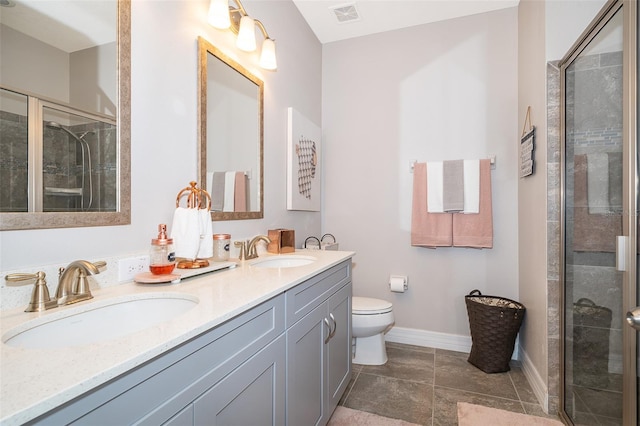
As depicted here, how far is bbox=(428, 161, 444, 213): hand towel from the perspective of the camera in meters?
2.62

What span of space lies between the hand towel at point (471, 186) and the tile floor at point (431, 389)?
114 centimetres

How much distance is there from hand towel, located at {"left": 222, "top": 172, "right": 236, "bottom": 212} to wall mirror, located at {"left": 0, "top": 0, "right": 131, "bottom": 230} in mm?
592

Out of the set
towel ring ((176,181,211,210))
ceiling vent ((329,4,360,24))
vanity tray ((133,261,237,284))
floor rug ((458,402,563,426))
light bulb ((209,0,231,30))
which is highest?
ceiling vent ((329,4,360,24))

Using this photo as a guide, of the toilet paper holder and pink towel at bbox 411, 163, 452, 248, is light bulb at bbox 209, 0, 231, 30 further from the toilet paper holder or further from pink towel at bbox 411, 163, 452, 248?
the toilet paper holder

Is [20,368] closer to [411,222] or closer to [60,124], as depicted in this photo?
[60,124]

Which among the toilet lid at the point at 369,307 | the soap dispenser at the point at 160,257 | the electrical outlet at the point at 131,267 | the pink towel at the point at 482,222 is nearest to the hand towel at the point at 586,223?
the pink towel at the point at 482,222

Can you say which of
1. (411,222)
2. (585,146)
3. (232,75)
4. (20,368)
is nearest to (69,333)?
(20,368)

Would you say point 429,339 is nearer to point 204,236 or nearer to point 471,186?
point 471,186

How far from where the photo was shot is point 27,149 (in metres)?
0.93

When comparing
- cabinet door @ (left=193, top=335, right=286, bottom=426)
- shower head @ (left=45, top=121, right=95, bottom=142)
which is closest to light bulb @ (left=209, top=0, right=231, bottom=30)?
shower head @ (left=45, top=121, right=95, bottom=142)

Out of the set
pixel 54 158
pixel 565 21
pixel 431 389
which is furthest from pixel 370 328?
pixel 565 21

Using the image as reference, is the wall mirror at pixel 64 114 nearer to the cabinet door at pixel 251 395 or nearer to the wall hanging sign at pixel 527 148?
the cabinet door at pixel 251 395

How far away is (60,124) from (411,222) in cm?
233

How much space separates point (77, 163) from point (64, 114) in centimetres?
15
